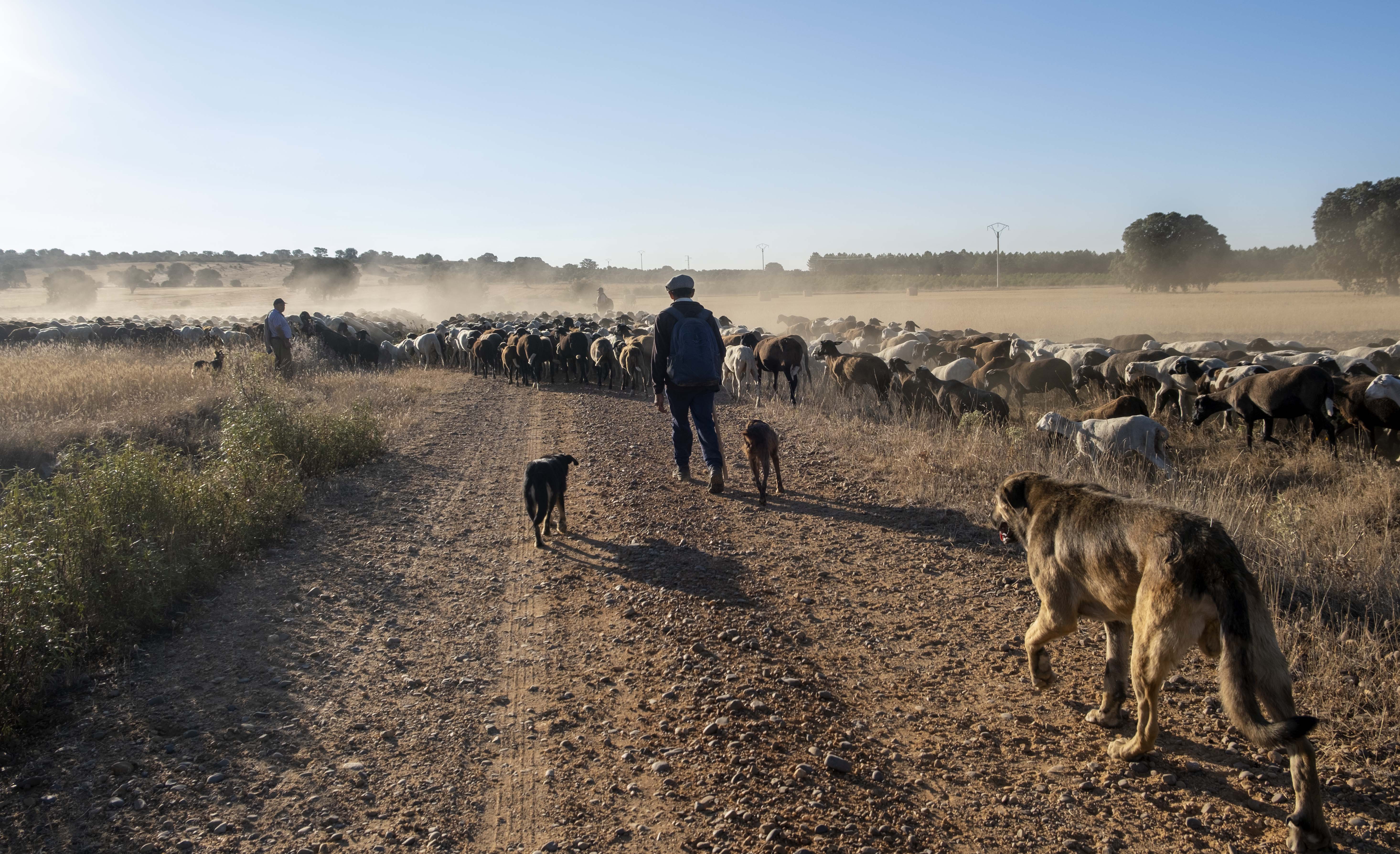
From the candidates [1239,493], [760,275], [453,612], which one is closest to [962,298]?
[760,275]

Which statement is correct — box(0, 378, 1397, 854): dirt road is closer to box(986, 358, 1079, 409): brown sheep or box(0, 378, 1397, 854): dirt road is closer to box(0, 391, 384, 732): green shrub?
box(0, 391, 384, 732): green shrub

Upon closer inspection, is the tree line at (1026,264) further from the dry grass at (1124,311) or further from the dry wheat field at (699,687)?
the dry wheat field at (699,687)

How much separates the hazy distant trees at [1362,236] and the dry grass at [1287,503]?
137 feet

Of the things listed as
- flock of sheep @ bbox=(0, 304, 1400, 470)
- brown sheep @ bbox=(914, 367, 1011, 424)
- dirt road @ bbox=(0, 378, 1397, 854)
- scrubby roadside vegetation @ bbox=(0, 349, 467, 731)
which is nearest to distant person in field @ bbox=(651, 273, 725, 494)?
dirt road @ bbox=(0, 378, 1397, 854)

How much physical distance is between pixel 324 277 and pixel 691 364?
8554 cm

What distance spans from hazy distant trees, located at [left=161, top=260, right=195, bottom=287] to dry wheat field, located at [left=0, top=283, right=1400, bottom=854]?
101m

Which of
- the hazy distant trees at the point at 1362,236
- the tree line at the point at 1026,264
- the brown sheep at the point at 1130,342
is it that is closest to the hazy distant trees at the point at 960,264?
the tree line at the point at 1026,264

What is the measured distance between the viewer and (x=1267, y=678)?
295 centimetres

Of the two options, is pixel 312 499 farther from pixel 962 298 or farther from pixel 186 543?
pixel 962 298

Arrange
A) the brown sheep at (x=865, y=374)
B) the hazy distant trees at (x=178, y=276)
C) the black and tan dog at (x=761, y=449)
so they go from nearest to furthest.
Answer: the black and tan dog at (x=761, y=449) < the brown sheep at (x=865, y=374) < the hazy distant trees at (x=178, y=276)

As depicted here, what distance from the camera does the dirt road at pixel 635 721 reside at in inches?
127

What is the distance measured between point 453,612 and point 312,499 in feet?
13.1

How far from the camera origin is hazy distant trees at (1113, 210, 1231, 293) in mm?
60969

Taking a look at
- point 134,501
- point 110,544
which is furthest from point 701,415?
point 110,544
